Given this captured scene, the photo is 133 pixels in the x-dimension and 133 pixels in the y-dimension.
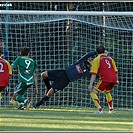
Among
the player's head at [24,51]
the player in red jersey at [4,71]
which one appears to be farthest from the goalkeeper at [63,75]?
the player in red jersey at [4,71]

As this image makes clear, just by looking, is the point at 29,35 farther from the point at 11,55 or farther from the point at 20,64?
the point at 20,64

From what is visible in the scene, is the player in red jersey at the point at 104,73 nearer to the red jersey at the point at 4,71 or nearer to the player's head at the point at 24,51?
the red jersey at the point at 4,71

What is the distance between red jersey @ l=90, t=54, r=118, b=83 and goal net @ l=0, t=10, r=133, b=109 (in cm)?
330

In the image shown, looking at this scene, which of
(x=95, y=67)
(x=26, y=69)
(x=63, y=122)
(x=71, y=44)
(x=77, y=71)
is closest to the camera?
(x=63, y=122)

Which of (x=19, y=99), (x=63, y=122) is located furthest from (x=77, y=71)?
(x=63, y=122)

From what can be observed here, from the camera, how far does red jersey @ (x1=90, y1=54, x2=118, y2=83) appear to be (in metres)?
14.2

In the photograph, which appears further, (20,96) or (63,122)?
(20,96)

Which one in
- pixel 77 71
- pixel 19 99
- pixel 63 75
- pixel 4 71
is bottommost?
pixel 19 99

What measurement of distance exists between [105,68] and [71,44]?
3905 millimetres

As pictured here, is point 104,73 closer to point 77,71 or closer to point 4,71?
point 77,71

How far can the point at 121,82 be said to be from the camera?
18.0 m

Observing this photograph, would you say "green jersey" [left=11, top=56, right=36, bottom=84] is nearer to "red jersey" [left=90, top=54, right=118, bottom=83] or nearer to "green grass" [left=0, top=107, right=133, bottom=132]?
"red jersey" [left=90, top=54, right=118, bottom=83]

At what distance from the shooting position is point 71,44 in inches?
714

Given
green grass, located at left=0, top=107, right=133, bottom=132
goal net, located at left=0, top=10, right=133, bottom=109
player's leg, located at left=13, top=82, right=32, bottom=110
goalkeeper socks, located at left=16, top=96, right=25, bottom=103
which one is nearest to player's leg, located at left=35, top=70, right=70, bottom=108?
player's leg, located at left=13, top=82, right=32, bottom=110
